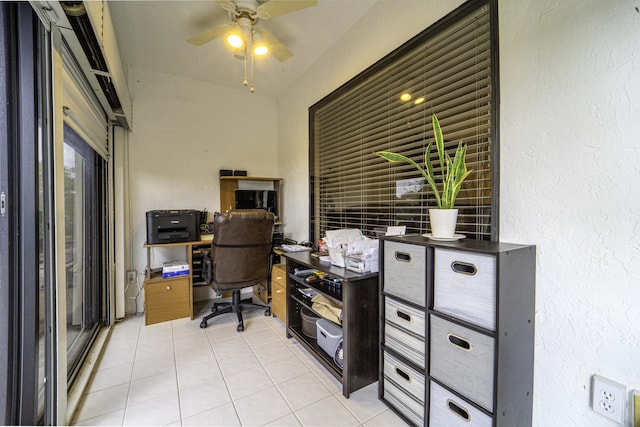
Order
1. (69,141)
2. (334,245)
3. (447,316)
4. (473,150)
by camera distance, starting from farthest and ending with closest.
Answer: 1. (334,245)
2. (69,141)
3. (473,150)
4. (447,316)

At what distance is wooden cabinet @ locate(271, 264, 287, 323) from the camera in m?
2.51

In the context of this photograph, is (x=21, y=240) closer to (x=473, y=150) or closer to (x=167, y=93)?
(x=473, y=150)

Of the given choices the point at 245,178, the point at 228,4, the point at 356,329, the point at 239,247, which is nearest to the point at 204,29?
the point at 228,4

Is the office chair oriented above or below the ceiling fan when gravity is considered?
below

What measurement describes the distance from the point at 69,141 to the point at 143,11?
45.0 inches

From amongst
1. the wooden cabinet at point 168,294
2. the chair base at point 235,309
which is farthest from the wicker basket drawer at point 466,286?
the wooden cabinet at point 168,294

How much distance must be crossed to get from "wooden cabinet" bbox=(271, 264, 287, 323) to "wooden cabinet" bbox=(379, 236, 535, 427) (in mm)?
1287

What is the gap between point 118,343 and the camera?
225 centimetres

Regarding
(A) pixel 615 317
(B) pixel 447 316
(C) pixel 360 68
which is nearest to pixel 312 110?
(C) pixel 360 68

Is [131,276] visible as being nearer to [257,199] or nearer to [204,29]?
[257,199]

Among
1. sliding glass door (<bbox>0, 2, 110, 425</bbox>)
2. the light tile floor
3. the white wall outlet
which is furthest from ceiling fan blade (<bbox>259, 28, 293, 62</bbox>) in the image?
the white wall outlet

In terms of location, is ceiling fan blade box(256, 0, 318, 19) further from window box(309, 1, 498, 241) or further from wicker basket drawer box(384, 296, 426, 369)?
wicker basket drawer box(384, 296, 426, 369)

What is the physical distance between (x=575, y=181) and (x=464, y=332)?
0.76 m

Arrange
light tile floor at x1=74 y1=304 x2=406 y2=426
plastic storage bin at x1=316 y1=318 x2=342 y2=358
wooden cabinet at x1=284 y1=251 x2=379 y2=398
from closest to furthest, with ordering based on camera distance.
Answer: light tile floor at x1=74 y1=304 x2=406 y2=426 → wooden cabinet at x1=284 y1=251 x2=379 y2=398 → plastic storage bin at x1=316 y1=318 x2=342 y2=358
